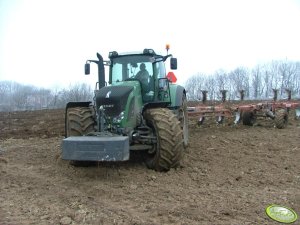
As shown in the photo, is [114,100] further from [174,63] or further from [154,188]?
[174,63]

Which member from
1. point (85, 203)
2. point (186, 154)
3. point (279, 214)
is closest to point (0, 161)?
point (85, 203)

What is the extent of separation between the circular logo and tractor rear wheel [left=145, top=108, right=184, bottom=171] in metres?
2.03

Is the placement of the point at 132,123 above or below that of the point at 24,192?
above

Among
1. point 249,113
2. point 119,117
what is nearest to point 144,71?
point 119,117

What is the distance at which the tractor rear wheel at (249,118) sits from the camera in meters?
13.1

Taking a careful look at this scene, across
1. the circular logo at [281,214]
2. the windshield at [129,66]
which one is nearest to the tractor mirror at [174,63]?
the windshield at [129,66]

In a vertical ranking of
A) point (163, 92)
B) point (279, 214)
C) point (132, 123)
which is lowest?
point (279, 214)

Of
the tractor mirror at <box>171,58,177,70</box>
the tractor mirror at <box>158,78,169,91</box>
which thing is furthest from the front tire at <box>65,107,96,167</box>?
the tractor mirror at <box>171,58,177,70</box>

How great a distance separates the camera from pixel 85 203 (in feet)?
15.8

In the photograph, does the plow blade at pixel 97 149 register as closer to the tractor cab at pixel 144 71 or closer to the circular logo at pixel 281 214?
the tractor cab at pixel 144 71

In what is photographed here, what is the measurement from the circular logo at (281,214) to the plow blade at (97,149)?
2.30 metres

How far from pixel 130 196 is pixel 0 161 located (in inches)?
145

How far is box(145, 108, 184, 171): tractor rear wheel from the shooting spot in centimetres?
627

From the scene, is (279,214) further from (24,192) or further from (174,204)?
(24,192)
